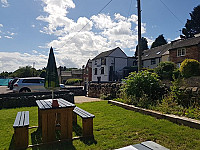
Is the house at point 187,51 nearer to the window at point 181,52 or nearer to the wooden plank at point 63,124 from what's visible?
the window at point 181,52

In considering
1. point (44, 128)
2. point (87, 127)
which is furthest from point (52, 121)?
point (87, 127)

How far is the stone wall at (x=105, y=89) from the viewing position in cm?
1087

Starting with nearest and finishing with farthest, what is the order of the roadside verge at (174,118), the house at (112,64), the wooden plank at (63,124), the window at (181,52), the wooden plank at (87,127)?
the wooden plank at (63,124) < the wooden plank at (87,127) < the roadside verge at (174,118) < the window at (181,52) < the house at (112,64)

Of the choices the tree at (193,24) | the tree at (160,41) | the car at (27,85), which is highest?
the tree at (193,24)

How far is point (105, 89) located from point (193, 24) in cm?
4339

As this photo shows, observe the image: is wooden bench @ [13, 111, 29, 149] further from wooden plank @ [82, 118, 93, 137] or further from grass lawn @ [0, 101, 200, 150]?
wooden plank @ [82, 118, 93, 137]

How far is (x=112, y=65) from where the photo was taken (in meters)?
33.9

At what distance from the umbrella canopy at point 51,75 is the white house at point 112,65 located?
28683 millimetres

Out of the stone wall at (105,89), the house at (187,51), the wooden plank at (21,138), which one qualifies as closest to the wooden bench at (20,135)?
the wooden plank at (21,138)

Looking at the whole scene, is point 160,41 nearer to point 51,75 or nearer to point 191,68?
point 191,68

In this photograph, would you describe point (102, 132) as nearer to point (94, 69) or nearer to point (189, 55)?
point (189, 55)

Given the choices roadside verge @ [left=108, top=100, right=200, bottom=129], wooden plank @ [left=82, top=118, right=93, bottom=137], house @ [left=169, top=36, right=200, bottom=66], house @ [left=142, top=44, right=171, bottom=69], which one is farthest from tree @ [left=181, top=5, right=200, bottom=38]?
wooden plank @ [left=82, top=118, right=93, bottom=137]

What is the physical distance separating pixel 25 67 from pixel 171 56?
148 ft

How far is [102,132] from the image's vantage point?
12.9 feet
